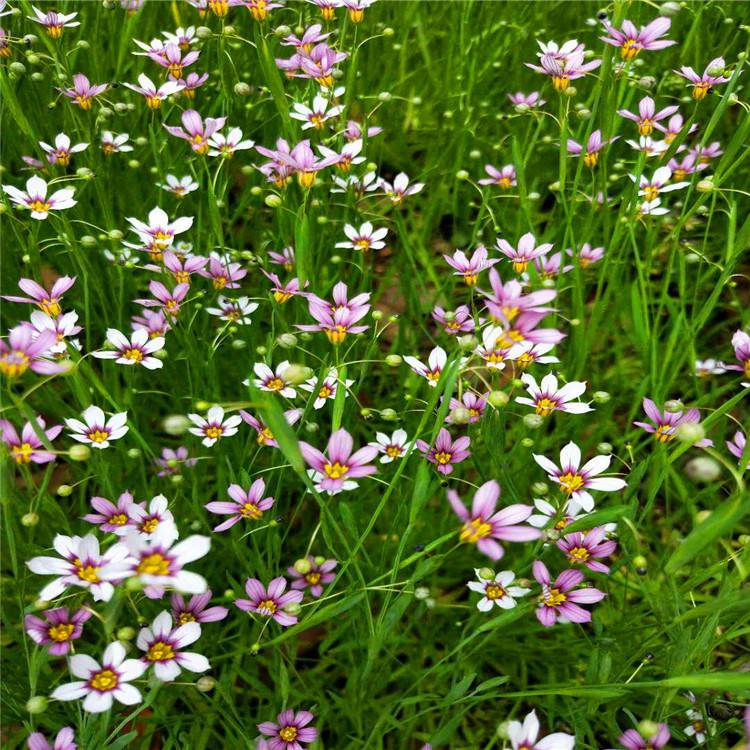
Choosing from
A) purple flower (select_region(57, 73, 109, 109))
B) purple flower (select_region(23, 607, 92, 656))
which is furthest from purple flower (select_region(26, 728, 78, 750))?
purple flower (select_region(57, 73, 109, 109))

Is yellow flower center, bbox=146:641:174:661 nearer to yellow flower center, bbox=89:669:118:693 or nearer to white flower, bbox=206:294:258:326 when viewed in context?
yellow flower center, bbox=89:669:118:693

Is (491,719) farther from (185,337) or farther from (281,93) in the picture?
(281,93)

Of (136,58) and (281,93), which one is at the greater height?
(281,93)

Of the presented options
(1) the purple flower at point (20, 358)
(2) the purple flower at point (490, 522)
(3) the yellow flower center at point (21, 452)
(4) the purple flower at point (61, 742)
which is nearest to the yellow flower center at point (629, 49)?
(2) the purple flower at point (490, 522)

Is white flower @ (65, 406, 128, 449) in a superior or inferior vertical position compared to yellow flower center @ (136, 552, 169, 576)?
inferior

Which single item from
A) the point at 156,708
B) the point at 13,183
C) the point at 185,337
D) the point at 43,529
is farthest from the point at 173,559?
the point at 13,183

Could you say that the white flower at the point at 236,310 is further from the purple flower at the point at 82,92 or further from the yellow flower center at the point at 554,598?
the yellow flower center at the point at 554,598
